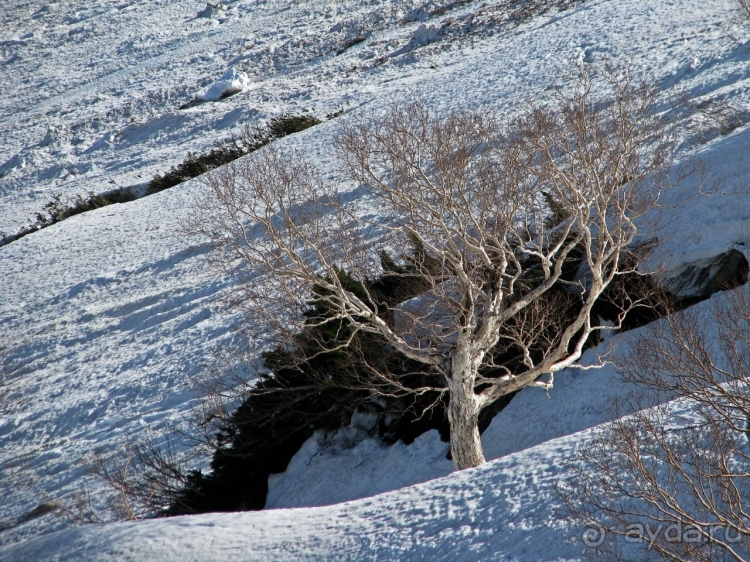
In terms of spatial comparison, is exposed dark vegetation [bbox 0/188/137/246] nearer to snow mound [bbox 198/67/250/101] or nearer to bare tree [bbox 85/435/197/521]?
snow mound [bbox 198/67/250/101]

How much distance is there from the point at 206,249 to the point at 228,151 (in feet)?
32.1

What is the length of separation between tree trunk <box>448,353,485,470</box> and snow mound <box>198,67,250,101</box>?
1340 inches

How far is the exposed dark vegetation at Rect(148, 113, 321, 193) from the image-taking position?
30.9 meters

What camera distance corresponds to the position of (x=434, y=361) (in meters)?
10.4

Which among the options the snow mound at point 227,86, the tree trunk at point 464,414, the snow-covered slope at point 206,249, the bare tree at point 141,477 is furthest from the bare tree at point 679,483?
the snow mound at point 227,86

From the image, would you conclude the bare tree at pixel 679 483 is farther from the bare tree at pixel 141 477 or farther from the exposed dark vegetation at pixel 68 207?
the exposed dark vegetation at pixel 68 207

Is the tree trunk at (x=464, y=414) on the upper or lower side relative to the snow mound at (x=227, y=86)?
lower

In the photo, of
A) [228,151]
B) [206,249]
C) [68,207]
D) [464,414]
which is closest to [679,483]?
[464,414]

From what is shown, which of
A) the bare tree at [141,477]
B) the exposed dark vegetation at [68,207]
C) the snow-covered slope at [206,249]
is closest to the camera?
the snow-covered slope at [206,249]

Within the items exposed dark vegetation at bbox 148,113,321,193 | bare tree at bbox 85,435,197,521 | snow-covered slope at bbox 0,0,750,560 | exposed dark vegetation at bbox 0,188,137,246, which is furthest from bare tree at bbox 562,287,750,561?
exposed dark vegetation at bbox 0,188,137,246

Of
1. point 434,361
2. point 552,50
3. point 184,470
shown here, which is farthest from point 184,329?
point 552,50

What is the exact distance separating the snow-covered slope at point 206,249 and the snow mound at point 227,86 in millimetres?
1446

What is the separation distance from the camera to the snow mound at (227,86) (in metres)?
39.6

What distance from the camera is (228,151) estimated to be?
31.5 metres
